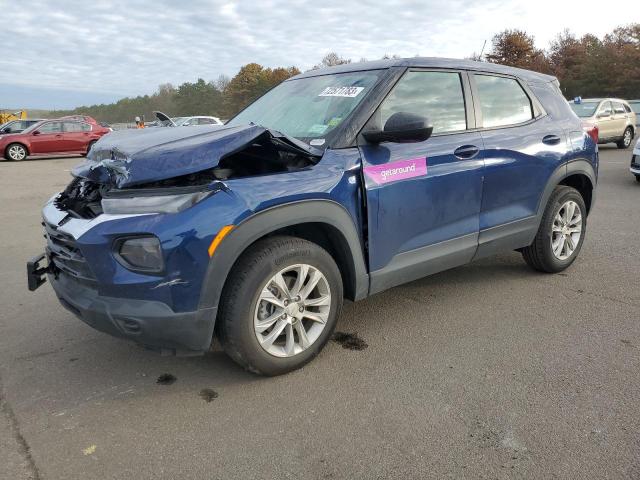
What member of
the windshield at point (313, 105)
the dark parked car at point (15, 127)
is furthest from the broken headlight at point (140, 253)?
the dark parked car at point (15, 127)

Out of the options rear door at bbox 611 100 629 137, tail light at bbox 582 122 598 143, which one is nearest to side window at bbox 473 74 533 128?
tail light at bbox 582 122 598 143

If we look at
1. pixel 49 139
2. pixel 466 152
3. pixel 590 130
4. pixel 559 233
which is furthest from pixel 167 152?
pixel 49 139

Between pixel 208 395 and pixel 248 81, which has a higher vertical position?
pixel 248 81

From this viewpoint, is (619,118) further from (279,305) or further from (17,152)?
(17,152)

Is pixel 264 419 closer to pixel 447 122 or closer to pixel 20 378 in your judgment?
pixel 20 378

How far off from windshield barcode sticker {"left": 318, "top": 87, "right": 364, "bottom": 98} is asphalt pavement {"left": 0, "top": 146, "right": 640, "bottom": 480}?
1.61m

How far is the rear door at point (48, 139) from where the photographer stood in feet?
63.2

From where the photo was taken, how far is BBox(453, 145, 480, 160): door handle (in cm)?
353

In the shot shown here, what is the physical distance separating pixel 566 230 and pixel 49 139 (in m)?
19.7

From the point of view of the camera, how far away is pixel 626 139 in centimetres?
1786

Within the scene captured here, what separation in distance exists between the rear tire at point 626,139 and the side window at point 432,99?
54.9 feet

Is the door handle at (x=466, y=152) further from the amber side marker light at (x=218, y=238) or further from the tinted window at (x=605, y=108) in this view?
the tinted window at (x=605, y=108)

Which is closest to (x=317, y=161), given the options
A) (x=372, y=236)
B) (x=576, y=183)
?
(x=372, y=236)

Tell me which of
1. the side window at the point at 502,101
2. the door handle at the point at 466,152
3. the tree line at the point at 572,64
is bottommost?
the door handle at the point at 466,152
